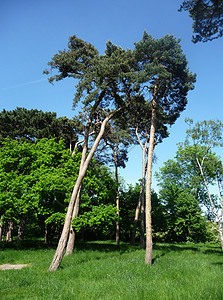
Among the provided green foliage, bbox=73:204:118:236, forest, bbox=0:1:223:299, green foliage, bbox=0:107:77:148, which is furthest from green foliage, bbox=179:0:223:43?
green foliage, bbox=0:107:77:148

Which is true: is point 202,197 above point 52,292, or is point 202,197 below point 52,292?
above

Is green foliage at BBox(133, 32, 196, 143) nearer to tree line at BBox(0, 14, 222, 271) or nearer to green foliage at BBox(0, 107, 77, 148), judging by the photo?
tree line at BBox(0, 14, 222, 271)

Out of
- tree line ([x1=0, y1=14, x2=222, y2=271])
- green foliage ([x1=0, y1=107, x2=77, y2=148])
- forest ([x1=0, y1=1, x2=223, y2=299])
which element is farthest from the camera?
green foliage ([x1=0, y1=107, x2=77, y2=148])

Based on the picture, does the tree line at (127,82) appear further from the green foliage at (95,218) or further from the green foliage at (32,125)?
the green foliage at (32,125)

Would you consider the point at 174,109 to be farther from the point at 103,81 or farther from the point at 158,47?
the point at 103,81

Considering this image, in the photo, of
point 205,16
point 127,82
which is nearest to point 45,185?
point 127,82

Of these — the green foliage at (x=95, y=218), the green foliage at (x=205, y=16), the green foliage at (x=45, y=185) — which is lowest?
the green foliage at (x=95, y=218)

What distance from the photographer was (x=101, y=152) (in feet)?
76.6

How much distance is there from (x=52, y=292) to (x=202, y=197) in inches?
1226

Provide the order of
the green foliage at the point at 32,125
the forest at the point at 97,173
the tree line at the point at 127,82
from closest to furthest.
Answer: the forest at the point at 97,173, the tree line at the point at 127,82, the green foliage at the point at 32,125

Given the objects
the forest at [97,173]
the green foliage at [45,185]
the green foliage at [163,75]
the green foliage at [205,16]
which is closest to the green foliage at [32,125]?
the forest at [97,173]

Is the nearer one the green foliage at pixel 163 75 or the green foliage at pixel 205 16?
the green foliage at pixel 205 16

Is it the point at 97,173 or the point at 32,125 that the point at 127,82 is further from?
the point at 32,125

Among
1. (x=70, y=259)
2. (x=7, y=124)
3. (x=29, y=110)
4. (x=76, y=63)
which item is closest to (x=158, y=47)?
(x=76, y=63)
